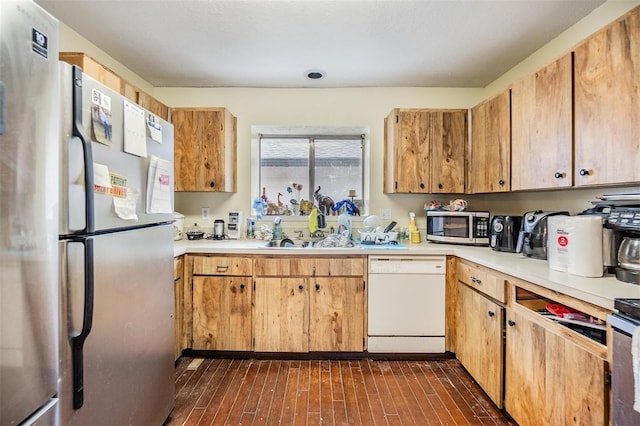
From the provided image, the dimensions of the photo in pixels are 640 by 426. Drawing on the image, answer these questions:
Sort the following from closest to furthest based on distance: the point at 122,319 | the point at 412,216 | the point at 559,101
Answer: the point at 122,319 < the point at 559,101 < the point at 412,216

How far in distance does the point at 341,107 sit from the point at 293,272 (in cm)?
173

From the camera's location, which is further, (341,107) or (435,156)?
(341,107)

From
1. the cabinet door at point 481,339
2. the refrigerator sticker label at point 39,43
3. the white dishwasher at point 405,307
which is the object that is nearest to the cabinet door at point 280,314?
the white dishwasher at point 405,307

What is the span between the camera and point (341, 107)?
10.1 feet

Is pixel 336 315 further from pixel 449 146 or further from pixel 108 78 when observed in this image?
pixel 108 78

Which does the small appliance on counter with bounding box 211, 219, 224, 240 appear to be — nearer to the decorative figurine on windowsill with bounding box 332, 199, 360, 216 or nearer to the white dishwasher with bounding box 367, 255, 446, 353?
the decorative figurine on windowsill with bounding box 332, 199, 360, 216

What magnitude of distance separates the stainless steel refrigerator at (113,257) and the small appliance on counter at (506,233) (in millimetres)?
2250

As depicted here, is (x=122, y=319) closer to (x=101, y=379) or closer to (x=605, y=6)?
(x=101, y=379)

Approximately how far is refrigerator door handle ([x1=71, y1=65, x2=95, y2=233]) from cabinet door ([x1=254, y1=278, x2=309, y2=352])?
1489mm

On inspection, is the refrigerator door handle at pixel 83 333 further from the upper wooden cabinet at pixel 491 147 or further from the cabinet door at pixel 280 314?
the upper wooden cabinet at pixel 491 147

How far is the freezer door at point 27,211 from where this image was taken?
76 cm

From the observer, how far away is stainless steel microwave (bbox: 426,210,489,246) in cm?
255

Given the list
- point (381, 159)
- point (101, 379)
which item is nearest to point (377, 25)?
point (381, 159)

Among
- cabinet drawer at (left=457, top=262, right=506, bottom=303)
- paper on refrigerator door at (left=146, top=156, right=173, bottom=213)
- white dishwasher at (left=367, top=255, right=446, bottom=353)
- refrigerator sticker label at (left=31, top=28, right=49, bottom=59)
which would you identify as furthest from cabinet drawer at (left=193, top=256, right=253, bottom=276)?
refrigerator sticker label at (left=31, top=28, right=49, bottom=59)
